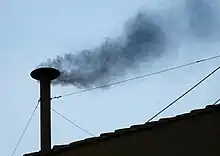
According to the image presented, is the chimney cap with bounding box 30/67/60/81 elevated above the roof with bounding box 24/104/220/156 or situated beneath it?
elevated above

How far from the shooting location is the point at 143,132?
9.31m

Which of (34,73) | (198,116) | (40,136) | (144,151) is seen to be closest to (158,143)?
(144,151)

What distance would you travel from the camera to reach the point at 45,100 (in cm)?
1388

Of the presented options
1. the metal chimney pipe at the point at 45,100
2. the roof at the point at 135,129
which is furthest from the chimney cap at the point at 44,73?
the roof at the point at 135,129

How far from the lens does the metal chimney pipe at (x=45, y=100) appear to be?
1324 centimetres

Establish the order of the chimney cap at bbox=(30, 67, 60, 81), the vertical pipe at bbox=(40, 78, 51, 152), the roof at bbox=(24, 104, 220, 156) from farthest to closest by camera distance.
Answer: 1. the chimney cap at bbox=(30, 67, 60, 81)
2. the vertical pipe at bbox=(40, 78, 51, 152)
3. the roof at bbox=(24, 104, 220, 156)

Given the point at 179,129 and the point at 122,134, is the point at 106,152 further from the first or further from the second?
the point at 179,129

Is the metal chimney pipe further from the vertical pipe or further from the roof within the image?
the roof

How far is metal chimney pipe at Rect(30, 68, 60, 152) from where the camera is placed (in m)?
13.2

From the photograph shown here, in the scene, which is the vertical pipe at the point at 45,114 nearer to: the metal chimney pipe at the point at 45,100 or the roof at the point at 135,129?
the metal chimney pipe at the point at 45,100

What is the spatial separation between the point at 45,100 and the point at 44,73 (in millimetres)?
823

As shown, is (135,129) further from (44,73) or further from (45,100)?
(44,73)

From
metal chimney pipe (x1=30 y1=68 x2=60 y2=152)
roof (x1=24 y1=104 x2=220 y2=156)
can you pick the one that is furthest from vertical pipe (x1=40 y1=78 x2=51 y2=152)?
roof (x1=24 y1=104 x2=220 y2=156)

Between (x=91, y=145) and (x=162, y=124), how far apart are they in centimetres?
144
